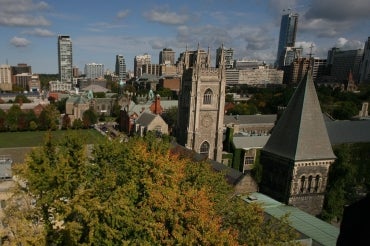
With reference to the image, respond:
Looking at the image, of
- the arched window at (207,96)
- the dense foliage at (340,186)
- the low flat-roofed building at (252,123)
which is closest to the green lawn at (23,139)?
the arched window at (207,96)

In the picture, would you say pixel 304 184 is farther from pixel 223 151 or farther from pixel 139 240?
pixel 223 151

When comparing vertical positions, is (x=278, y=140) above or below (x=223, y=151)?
above

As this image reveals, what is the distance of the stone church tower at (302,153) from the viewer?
25.2m

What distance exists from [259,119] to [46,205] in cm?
5827

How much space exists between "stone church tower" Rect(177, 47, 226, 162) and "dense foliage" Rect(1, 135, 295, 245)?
85.8 feet

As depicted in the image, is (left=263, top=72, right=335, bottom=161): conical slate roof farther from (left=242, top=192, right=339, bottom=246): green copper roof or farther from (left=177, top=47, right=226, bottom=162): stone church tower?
(left=177, top=47, right=226, bottom=162): stone church tower

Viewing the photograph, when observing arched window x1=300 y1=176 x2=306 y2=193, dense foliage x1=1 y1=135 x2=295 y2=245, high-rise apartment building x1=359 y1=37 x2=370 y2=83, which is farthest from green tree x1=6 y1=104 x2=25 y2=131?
high-rise apartment building x1=359 y1=37 x2=370 y2=83

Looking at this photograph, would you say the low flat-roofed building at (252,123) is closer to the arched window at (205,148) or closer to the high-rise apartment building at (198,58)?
the arched window at (205,148)

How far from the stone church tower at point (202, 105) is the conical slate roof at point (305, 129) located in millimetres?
17981

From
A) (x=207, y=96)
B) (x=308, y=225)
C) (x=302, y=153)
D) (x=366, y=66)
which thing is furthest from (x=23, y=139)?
(x=366, y=66)

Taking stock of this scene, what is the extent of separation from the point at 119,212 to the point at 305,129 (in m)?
17.2

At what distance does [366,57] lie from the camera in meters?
180

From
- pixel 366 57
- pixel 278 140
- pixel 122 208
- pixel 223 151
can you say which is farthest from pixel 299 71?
pixel 122 208

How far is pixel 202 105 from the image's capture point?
4356 cm
